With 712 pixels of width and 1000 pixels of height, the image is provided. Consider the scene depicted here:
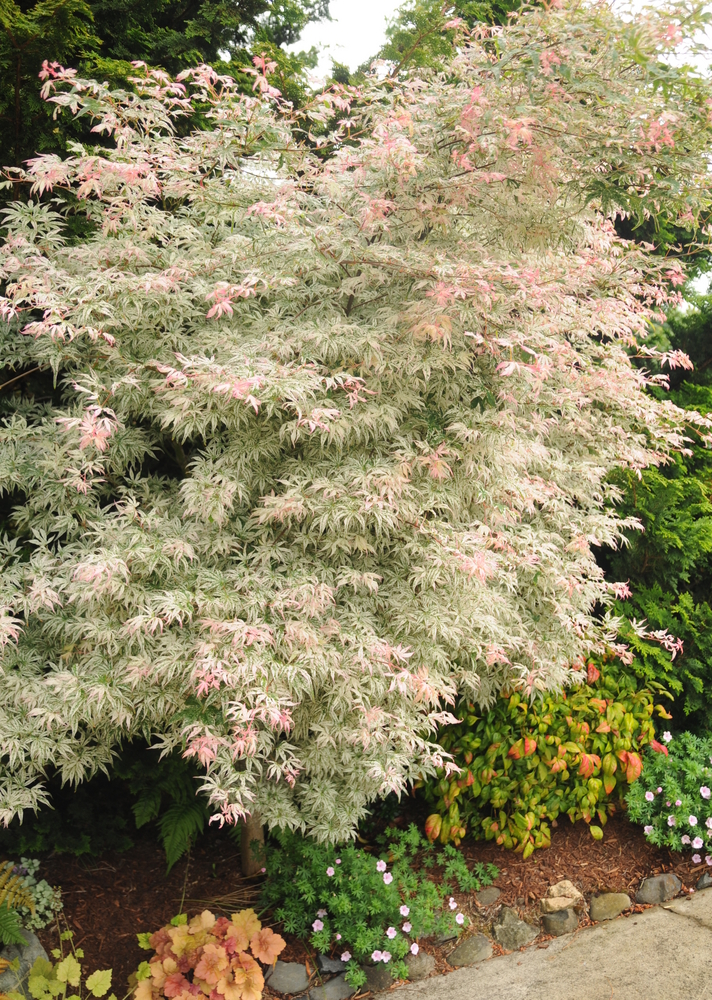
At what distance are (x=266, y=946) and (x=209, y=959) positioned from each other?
242 mm

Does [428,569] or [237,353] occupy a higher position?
[237,353]

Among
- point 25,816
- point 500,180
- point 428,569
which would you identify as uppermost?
point 500,180

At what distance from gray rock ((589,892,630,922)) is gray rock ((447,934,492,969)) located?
601 mm

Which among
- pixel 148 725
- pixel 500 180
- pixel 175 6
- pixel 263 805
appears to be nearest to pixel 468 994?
pixel 263 805

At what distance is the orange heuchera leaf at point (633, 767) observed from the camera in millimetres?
3928

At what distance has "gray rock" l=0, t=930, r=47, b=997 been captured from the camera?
9.81ft

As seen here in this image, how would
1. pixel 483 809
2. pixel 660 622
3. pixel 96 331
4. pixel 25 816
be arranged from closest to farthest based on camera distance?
pixel 96 331
pixel 25 816
pixel 483 809
pixel 660 622

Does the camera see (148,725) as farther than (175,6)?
No

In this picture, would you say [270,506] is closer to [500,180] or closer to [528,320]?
[528,320]

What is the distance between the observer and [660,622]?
15.4 feet

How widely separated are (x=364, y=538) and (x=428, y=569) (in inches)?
12.0

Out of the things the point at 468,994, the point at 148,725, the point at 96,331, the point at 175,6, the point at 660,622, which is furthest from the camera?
the point at 175,6

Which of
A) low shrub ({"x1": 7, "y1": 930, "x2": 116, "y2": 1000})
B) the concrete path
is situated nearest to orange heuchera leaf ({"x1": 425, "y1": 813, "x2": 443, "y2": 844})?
the concrete path

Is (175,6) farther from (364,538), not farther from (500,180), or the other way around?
(364,538)
